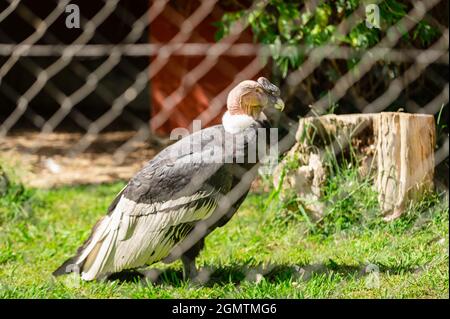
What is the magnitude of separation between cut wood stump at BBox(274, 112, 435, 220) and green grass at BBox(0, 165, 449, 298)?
0.07 meters

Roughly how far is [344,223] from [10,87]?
484 cm

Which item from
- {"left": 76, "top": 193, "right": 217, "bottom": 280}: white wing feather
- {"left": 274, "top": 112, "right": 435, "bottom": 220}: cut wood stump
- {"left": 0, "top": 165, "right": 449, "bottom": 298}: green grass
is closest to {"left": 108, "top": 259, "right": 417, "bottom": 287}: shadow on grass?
{"left": 0, "top": 165, "right": 449, "bottom": 298}: green grass

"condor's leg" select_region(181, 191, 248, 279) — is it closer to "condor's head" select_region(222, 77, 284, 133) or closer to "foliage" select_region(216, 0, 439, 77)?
"condor's head" select_region(222, 77, 284, 133)

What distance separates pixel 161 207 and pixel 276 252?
28.8 inches

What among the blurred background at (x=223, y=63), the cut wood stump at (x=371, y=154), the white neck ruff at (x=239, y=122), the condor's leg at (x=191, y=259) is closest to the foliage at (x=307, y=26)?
the blurred background at (x=223, y=63)

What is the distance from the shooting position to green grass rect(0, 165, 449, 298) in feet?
8.26

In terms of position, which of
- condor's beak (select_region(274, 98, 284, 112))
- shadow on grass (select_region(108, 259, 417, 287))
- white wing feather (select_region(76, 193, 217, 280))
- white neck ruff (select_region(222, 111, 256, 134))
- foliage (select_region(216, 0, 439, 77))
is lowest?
shadow on grass (select_region(108, 259, 417, 287))

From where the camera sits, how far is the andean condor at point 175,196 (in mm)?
2428

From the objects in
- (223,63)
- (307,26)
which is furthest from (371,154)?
(223,63)

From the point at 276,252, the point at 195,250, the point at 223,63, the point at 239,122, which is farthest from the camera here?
the point at 223,63

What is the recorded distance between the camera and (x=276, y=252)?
3.04m

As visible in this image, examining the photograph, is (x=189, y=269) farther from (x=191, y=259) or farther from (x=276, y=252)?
(x=276, y=252)

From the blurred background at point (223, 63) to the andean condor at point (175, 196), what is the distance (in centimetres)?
39
